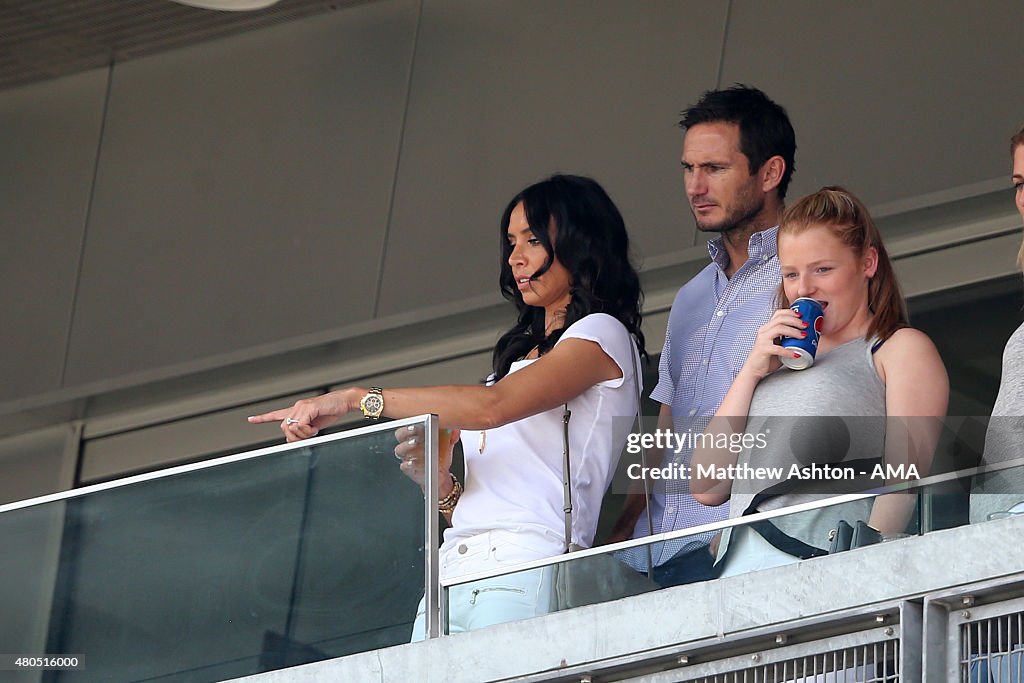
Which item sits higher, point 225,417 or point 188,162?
point 188,162

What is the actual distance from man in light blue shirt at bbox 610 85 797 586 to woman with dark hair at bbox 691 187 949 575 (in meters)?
0.48

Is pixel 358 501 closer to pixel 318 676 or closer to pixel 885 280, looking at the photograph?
pixel 318 676

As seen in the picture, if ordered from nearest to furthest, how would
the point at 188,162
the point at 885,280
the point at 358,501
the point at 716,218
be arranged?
the point at 885,280 < the point at 358,501 < the point at 716,218 < the point at 188,162

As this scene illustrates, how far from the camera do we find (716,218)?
5.83m

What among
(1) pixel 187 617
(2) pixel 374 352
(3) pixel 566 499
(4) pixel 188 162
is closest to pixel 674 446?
(3) pixel 566 499

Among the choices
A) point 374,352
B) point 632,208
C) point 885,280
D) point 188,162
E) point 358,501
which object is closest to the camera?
point 885,280

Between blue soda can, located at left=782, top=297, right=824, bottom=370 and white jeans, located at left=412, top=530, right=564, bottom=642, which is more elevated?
blue soda can, located at left=782, top=297, right=824, bottom=370

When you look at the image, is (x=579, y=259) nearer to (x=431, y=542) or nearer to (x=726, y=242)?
(x=726, y=242)

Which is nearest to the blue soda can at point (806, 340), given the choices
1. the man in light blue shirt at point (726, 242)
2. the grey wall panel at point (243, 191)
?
the man in light blue shirt at point (726, 242)

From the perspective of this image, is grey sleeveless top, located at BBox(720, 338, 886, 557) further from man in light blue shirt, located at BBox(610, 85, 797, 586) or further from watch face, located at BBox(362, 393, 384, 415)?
watch face, located at BBox(362, 393, 384, 415)

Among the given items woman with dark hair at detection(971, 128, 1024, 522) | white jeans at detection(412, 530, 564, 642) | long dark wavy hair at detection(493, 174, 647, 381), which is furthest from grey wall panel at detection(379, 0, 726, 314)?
woman with dark hair at detection(971, 128, 1024, 522)

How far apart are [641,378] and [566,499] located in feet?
1.52

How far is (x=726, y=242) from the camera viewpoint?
19.3 feet

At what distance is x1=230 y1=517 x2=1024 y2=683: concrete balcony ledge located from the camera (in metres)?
4.54
